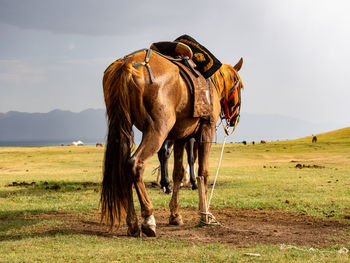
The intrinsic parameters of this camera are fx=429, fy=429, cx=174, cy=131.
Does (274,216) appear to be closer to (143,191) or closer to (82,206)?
(143,191)

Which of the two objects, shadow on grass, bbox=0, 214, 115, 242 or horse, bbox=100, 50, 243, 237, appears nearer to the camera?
horse, bbox=100, 50, 243, 237

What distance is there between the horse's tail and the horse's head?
3098 millimetres

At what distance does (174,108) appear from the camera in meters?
7.12

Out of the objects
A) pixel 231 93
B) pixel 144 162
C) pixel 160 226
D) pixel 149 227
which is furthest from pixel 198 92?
pixel 160 226

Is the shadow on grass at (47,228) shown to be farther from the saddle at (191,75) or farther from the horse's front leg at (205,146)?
the saddle at (191,75)

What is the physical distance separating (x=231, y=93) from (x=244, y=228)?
117 inches

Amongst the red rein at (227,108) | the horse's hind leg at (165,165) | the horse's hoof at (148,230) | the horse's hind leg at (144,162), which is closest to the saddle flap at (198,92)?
the horse's hind leg at (144,162)

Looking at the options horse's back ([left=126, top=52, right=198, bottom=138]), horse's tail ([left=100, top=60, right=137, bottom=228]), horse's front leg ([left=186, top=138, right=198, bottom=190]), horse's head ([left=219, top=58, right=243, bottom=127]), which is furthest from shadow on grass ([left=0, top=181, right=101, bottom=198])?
horse's back ([left=126, top=52, right=198, bottom=138])

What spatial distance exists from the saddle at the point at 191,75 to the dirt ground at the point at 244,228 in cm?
208

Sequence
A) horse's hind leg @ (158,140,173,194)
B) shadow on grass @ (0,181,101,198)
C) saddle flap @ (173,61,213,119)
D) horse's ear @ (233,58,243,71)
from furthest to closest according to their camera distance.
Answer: shadow on grass @ (0,181,101,198)
horse's hind leg @ (158,140,173,194)
horse's ear @ (233,58,243,71)
saddle flap @ (173,61,213,119)

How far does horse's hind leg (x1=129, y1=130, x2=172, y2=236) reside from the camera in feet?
21.5

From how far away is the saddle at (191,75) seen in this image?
7.51 metres

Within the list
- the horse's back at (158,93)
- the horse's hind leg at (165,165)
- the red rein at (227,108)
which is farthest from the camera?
the horse's hind leg at (165,165)

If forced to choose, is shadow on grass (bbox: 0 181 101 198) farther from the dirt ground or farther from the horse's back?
the horse's back
